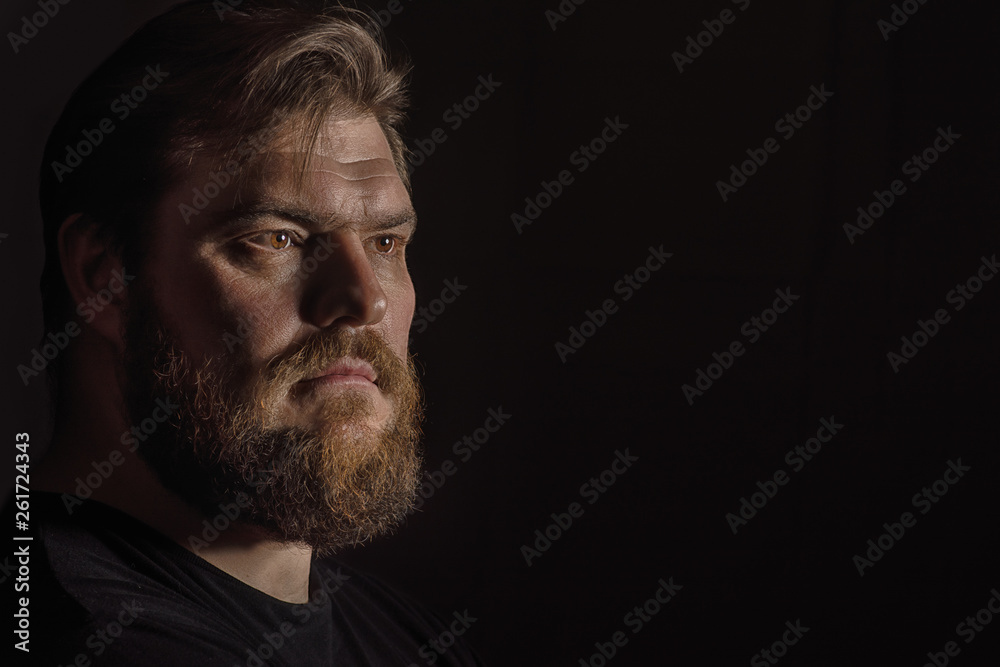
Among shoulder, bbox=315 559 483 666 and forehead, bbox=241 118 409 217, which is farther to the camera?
shoulder, bbox=315 559 483 666

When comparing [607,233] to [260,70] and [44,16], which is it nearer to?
[260,70]

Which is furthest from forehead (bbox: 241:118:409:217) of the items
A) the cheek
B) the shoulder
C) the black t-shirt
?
the shoulder

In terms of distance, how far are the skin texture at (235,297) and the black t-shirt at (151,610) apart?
6 centimetres

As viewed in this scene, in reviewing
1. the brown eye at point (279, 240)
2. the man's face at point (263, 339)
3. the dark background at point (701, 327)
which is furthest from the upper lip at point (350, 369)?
the dark background at point (701, 327)

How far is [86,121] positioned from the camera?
47.1 inches

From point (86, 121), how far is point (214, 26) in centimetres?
21

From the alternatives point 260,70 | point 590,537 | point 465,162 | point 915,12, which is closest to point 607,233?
point 465,162

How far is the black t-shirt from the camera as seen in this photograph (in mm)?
918

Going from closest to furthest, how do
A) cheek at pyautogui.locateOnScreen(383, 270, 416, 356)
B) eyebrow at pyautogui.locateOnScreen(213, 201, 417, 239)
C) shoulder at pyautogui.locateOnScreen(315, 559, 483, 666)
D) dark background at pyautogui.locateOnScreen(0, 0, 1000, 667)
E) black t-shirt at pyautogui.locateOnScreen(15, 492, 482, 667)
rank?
black t-shirt at pyautogui.locateOnScreen(15, 492, 482, 667), eyebrow at pyautogui.locateOnScreen(213, 201, 417, 239), cheek at pyautogui.locateOnScreen(383, 270, 416, 356), shoulder at pyautogui.locateOnScreen(315, 559, 483, 666), dark background at pyautogui.locateOnScreen(0, 0, 1000, 667)

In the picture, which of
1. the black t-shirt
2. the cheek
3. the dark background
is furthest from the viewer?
the dark background

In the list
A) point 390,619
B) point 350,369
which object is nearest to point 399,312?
point 350,369

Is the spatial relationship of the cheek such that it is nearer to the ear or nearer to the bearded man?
the bearded man

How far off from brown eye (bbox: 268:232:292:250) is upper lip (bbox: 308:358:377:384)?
0.16m

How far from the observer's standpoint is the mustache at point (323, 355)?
1156 millimetres
